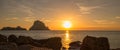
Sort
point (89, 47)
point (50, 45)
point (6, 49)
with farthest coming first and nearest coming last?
point (50, 45)
point (89, 47)
point (6, 49)

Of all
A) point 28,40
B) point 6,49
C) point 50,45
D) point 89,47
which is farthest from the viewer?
point 28,40

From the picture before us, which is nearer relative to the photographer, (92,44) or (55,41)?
(92,44)

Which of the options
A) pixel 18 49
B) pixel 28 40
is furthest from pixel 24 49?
pixel 28 40

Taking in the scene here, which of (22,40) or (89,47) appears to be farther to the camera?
(22,40)

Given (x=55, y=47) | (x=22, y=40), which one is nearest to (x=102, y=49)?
(x=55, y=47)

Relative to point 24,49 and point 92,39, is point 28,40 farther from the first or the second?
point 24,49

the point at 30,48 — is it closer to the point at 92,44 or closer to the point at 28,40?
the point at 92,44

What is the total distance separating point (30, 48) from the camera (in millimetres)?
30922

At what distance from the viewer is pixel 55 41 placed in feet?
199

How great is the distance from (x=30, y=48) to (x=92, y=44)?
1704 cm

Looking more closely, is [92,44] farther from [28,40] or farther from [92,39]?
[28,40]

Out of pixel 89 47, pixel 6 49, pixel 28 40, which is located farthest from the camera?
pixel 28 40

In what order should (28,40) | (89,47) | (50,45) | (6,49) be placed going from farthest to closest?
(28,40) < (50,45) < (89,47) < (6,49)

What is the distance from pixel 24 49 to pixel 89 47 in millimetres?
16134
